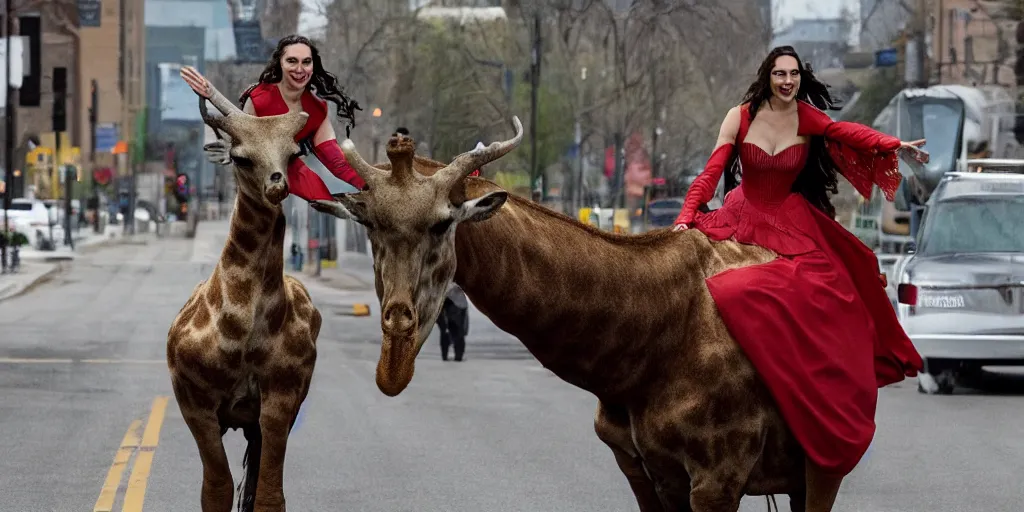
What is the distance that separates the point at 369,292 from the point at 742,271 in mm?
34480

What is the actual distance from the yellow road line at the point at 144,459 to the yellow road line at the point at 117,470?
0.07m

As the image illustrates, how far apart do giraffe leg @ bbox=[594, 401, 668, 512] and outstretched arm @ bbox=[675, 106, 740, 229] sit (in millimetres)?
950

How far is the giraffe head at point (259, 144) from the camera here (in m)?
7.41

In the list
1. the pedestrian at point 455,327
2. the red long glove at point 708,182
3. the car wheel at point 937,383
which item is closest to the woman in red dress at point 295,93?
the red long glove at point 708,182

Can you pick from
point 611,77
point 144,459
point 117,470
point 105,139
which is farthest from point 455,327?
point 105,139

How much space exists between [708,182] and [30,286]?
1484 inches

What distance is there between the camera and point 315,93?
816cm

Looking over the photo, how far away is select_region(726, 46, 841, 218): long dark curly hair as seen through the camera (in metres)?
7.26

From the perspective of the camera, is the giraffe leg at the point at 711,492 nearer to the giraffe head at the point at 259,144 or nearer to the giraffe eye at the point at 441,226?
the giraffe eye at the point at 441,226

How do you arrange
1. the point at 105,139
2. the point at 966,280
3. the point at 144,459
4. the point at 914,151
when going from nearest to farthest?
the point at 914,151
the point at 144,459
the point at 966,280
the point at 105,139

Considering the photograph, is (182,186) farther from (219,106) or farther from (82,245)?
(219,106)

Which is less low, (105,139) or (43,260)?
(105,139)

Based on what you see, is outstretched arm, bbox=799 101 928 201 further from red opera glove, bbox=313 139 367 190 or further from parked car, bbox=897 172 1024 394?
parked car, bbox=897 172 1024 394

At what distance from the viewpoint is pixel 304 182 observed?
283 inches
